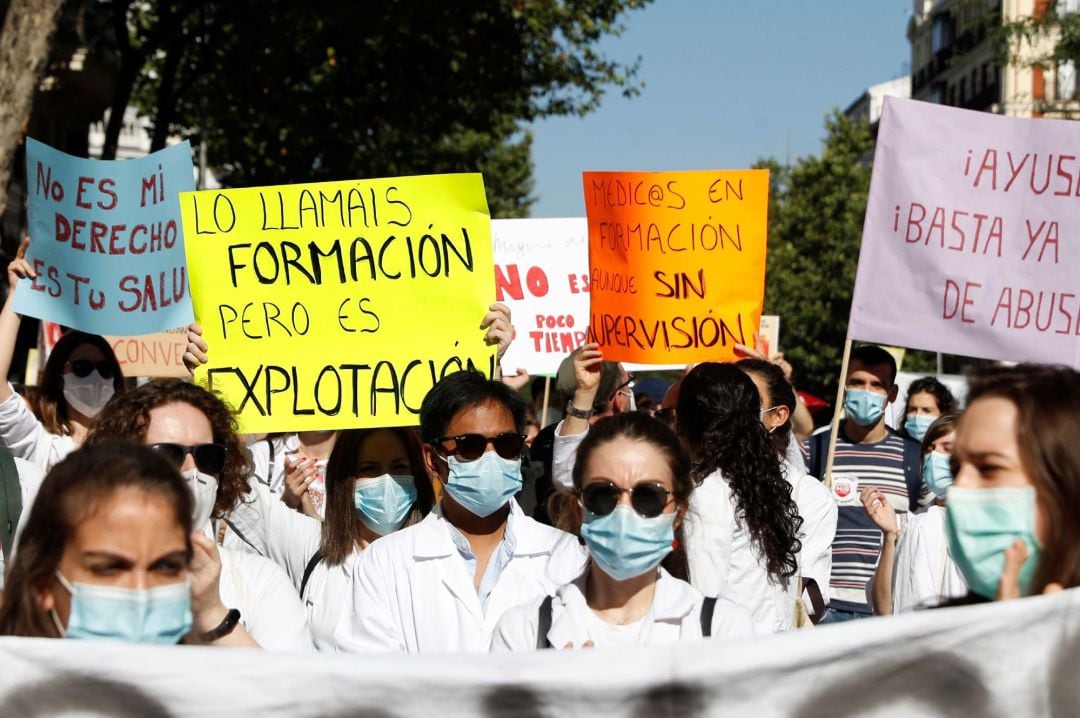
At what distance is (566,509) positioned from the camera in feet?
14.3

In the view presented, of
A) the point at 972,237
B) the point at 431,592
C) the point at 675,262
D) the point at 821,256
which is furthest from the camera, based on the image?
the point at 821,256

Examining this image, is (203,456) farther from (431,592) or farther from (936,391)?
(936,391)

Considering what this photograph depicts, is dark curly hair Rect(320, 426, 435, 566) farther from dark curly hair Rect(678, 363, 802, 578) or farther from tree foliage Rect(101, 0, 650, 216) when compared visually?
tree foliage Rect(101, 0, 650, 216)

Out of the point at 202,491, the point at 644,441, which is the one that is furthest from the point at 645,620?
the point at 202,491

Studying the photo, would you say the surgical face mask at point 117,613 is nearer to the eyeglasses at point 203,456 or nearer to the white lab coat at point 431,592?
the white lab coat at point 431,592

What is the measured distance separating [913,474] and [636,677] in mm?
4358

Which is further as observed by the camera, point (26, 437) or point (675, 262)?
point (675, 262)

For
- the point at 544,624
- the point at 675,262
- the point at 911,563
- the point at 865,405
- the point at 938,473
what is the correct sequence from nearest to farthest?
the point at 544,624, the point at 911,563, the point at 938,473, the point at 675,262, the point at 865,405

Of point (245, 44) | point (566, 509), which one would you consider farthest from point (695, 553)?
point (245, 44)

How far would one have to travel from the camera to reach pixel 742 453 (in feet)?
15.1

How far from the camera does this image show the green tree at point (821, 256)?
141ft

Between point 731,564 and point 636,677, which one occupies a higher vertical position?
point 731,564

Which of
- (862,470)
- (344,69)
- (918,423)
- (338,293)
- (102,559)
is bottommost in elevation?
(102,559)

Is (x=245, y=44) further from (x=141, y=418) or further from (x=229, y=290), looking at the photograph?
(x=141, y=418)
